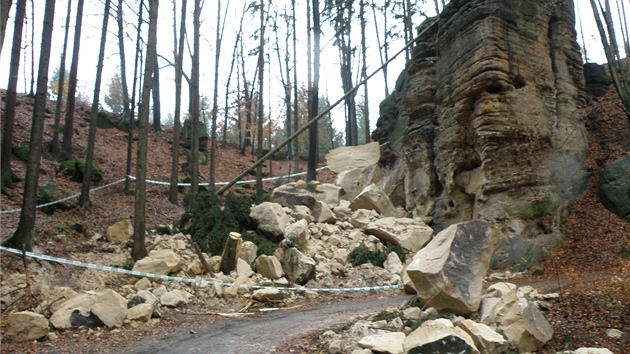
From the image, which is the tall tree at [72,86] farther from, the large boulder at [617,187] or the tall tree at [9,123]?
the large boulder at [617,187]

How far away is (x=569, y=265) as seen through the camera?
10.8 metres

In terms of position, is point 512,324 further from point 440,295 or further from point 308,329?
point 308,329

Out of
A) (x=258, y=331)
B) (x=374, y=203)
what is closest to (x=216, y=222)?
(x=258, y=331)

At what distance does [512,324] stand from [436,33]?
14214mm

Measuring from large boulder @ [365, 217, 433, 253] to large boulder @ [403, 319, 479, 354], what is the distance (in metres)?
8.46

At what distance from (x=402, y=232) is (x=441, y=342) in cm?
918

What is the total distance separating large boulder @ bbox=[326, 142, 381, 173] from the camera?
20609 mm

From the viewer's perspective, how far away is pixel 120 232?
10836 mm

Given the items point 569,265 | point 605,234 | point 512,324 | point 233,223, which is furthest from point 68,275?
point 605,234

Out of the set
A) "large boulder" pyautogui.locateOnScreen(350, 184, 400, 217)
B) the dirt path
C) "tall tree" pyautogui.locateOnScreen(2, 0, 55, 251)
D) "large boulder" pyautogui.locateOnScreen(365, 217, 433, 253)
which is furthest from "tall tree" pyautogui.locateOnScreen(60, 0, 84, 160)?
the dirt path

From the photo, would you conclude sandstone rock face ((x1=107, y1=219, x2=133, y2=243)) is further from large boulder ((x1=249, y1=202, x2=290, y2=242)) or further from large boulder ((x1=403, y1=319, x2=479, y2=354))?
large boulder ((x1=403, y1=319, x2=479, y2=354))

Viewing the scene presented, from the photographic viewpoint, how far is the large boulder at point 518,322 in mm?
5688

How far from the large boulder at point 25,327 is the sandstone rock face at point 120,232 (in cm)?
486

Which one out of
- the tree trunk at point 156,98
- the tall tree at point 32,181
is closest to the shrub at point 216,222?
the tall tree at point 32,181
